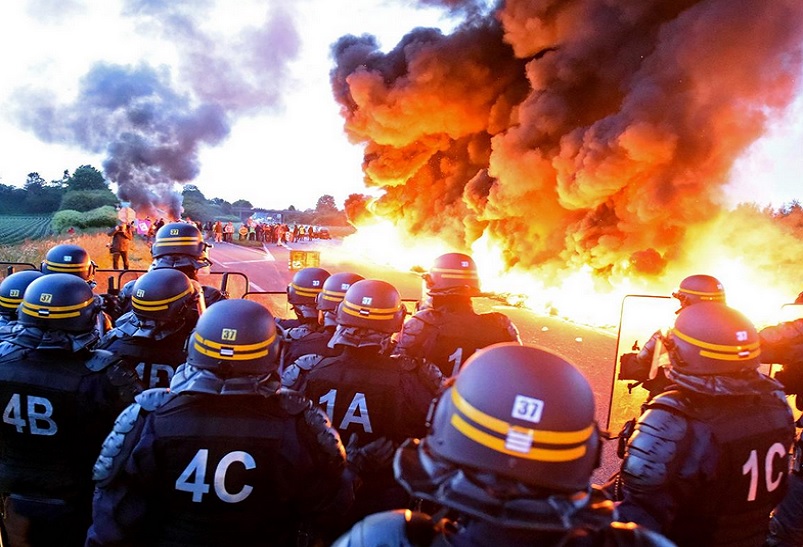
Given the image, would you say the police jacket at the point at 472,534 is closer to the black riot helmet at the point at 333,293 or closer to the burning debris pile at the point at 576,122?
the black riot helmet at the point at 333,293

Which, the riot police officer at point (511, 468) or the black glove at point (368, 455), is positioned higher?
the riot police officer at point (511, 468)

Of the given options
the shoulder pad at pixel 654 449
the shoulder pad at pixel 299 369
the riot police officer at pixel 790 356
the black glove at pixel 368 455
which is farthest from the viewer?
the riot police officer at pixel 790 356

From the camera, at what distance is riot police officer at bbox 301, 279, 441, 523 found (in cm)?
341

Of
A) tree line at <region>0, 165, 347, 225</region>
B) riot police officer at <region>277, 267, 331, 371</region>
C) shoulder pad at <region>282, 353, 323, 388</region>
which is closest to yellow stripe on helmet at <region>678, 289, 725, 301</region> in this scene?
riot police officer at <region>277, 267, 331, 371</region>

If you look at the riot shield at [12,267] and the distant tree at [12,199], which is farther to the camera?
the distant tree at [12,199]

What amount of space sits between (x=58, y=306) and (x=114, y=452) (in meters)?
1.49

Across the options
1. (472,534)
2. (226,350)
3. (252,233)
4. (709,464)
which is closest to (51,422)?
(226,350)

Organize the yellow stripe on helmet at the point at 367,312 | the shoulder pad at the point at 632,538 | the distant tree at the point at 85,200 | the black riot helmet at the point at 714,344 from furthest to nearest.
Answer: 1. the distant tree at the point at 85,200
2. the yellow stripe on helmet at the point at 367,312
3. the black riot helmet at the point at 714,344
4. the shoulder pad at the point at 632,538

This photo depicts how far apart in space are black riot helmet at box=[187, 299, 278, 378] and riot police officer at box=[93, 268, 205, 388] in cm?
150

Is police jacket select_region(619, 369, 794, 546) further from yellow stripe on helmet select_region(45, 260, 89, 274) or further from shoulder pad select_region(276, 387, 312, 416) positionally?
yellow stripe on helmet select_region(45, 260, 89, 274)

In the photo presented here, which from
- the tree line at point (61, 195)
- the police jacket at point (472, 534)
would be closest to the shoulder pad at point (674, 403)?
the police jacket at point (472, 534)

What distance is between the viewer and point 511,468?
1.46 meters

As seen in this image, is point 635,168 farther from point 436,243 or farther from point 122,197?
point 122,197

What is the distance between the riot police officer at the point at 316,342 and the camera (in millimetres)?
3604
